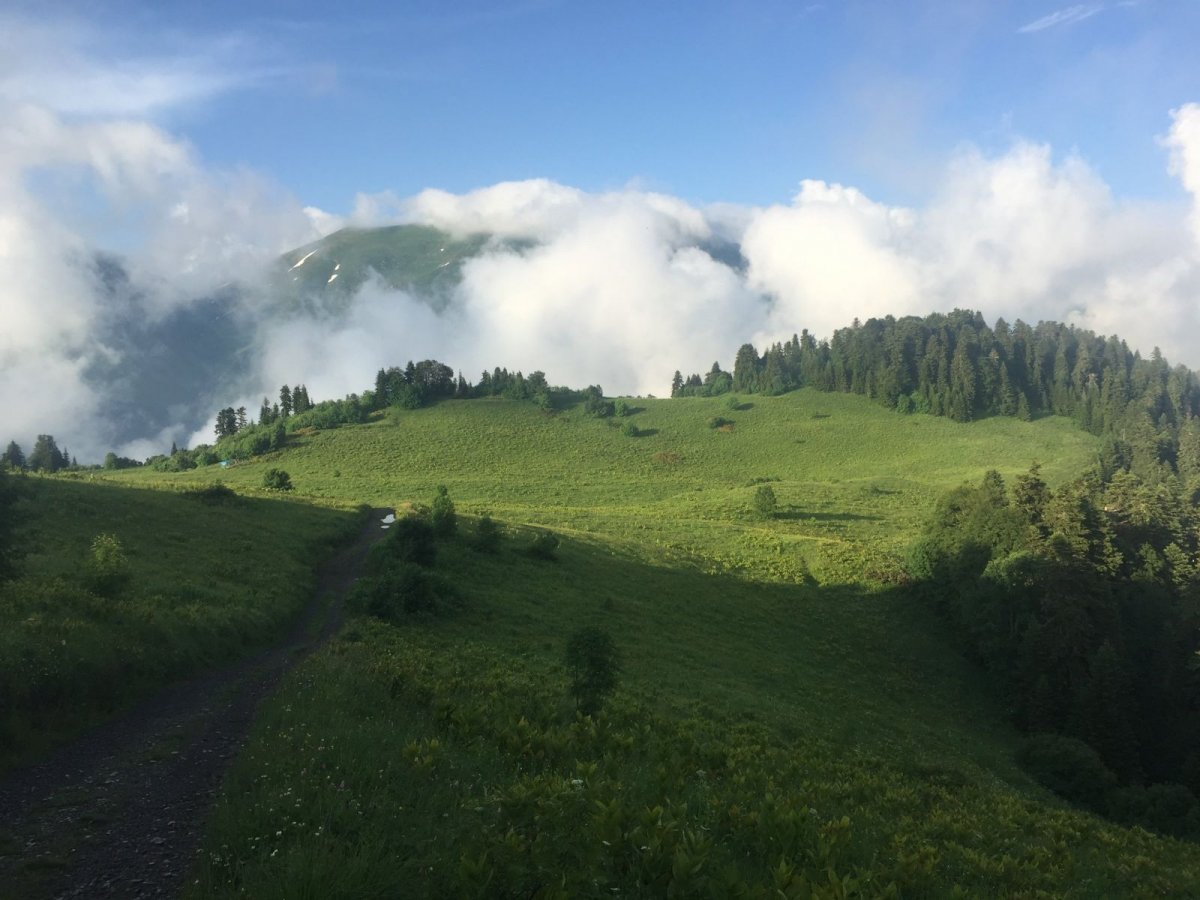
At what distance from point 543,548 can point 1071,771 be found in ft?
103

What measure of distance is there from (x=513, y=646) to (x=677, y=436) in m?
107

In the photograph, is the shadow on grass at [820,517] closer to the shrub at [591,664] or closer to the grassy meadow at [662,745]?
the grassy meadow at [662,745]

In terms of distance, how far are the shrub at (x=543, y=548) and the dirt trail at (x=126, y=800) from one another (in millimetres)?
30934

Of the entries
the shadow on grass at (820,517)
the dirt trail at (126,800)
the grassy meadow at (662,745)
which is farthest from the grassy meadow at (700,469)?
the dirt trail at (126,800)

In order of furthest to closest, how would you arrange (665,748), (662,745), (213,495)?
(213,495), (662,745), (665,748)

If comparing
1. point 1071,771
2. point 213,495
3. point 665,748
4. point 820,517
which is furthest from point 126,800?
point 820,517

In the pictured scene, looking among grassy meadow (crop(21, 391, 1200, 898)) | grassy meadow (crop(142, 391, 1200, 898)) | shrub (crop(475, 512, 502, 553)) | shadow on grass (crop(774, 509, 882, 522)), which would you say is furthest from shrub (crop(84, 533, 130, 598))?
shadow on grass (crop(774, 509, 882, 522))

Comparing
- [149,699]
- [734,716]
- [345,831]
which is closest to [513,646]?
[734,716]

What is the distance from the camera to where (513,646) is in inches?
1113

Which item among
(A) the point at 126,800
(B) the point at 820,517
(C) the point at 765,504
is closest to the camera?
(A) the point at 126,800

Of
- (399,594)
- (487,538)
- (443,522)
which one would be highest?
(443,522)

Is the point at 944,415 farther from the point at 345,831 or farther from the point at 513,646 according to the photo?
the point at 345,831

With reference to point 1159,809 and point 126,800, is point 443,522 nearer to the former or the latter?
point 126,800

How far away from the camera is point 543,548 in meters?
47.7
